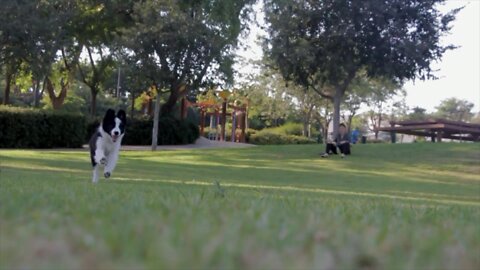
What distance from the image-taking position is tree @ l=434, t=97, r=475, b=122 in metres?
123

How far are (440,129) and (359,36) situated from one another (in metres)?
12.6

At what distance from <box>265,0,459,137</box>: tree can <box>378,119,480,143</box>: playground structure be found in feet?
26.3

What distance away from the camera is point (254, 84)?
222 ft

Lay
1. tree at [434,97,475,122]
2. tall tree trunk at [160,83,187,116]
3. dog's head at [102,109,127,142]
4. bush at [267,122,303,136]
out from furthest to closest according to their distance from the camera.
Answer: tree at [434,97,475,122] → bush at [267,122,303,136] → tall tree trunk at [160,83,187,116] → dog's head at [102,109,127,142]

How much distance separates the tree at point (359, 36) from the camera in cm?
3684

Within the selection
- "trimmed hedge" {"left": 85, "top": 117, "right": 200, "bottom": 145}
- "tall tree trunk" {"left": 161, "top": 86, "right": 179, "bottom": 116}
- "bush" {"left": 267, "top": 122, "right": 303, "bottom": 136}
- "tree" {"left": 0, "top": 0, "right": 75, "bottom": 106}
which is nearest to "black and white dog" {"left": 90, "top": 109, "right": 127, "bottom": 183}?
"tree" {"left": 0, "top": 0, "right": 75, "bottom": 106}

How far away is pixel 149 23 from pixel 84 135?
32.2 ft

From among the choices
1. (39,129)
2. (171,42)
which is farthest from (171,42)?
(39,129)

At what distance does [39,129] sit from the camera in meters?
42.5

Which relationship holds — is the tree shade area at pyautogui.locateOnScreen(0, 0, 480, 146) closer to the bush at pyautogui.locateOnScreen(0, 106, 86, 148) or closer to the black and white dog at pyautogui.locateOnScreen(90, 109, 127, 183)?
the bush at pyautogui.locateOnScreen(0, 106, 86, 148)

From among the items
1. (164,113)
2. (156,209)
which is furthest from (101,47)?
(156,209)

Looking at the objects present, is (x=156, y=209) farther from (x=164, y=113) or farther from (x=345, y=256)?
(x=164, y=113)

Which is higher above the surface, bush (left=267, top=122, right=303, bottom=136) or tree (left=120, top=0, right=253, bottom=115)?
tree (left=120, top=0, right=253, bottom=115)

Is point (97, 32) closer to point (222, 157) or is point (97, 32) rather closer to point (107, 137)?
point (222, 157)
